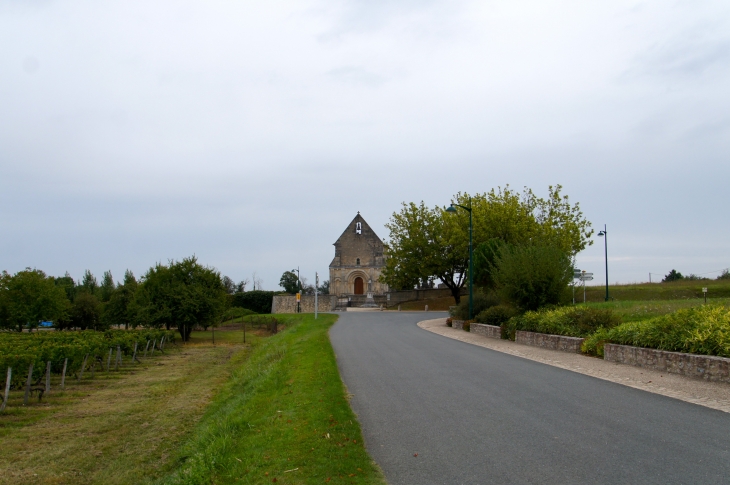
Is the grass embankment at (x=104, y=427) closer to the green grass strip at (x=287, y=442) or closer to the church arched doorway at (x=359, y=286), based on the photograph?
the green grass strip at (x=287, y=442)

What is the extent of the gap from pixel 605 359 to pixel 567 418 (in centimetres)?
742

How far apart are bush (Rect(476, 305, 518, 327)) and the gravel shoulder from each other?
20.1ft

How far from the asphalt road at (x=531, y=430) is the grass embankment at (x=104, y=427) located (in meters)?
4.20

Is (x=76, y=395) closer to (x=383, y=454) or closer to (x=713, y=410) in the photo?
(x=383, y=454)

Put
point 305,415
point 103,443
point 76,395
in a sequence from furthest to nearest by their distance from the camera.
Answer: point 76,395 → point 103,443 → point 305,415

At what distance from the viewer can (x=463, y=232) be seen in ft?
166

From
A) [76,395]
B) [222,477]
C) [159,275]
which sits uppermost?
[159,275]

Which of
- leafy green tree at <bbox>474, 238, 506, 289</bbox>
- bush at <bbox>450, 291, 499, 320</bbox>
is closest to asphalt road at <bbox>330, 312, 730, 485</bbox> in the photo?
bush at <bbox>450, 291, 499, 320</bbox>

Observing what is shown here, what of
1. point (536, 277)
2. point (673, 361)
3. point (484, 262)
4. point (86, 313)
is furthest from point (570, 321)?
point (86, 313)

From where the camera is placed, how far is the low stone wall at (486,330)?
23739 mm

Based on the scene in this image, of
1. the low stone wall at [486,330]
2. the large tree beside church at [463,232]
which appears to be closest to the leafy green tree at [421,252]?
the large tree beside church at [463,232]

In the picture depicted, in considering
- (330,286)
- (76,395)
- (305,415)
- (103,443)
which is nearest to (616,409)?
(305,415)

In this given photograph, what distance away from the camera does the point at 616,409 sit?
8781mm

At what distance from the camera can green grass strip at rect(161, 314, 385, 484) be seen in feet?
20.6
